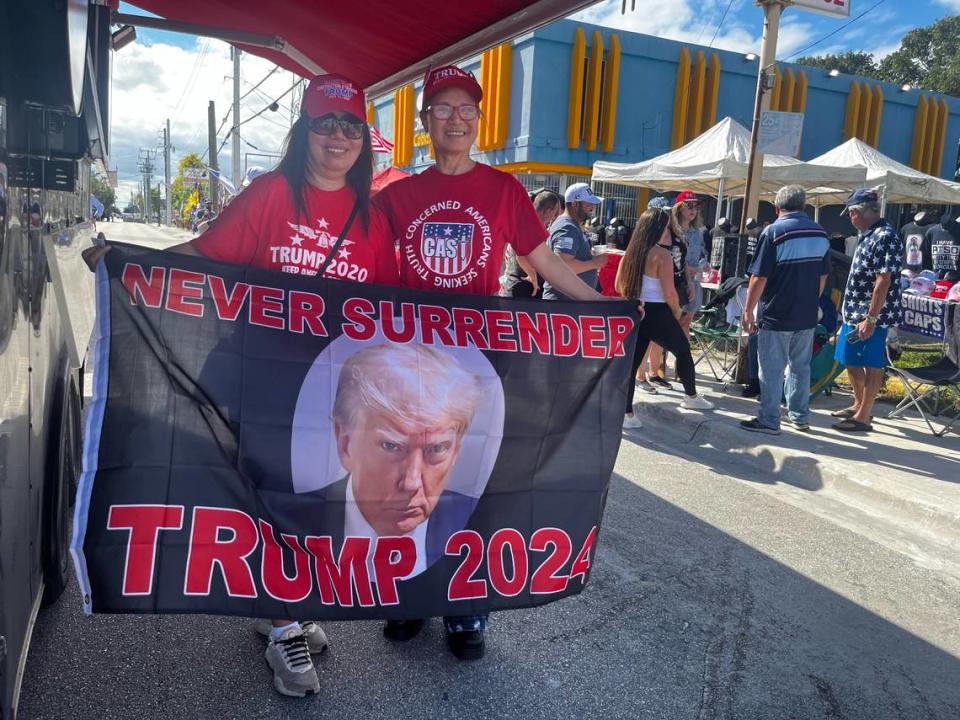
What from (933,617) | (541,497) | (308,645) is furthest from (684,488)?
(308,645)

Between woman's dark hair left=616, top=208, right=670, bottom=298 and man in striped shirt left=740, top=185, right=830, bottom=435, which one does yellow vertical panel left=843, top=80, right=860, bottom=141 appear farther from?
woman's dark hair left=616, top=208, right=670, bottom=298

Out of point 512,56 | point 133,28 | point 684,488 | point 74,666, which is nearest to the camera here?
point 74,666

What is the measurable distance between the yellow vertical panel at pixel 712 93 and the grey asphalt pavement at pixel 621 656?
2237 cm

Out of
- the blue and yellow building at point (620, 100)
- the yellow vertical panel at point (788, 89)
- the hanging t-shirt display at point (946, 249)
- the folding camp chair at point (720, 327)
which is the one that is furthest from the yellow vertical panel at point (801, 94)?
the folding camp chair at point (720, 327)

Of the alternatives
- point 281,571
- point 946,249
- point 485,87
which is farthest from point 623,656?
point 485,87

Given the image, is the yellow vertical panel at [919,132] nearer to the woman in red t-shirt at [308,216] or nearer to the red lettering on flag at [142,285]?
the woman in red t-shirt at [308,216]

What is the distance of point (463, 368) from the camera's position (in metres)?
2.79

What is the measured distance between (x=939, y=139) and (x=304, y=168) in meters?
32.6

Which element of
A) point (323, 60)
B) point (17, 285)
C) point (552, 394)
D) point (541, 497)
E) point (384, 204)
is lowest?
point (541, 497)

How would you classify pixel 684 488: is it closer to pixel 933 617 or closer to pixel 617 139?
pixel 933 617

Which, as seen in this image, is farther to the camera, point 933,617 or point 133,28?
point 133,28

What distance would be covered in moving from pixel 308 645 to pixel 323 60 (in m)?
4.06

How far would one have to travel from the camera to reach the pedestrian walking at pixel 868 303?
619 centimetres

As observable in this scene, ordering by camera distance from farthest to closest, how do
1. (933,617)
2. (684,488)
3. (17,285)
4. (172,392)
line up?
1. (684,488)
2. (933,617)
3. (172,392)
4. (17,285)
